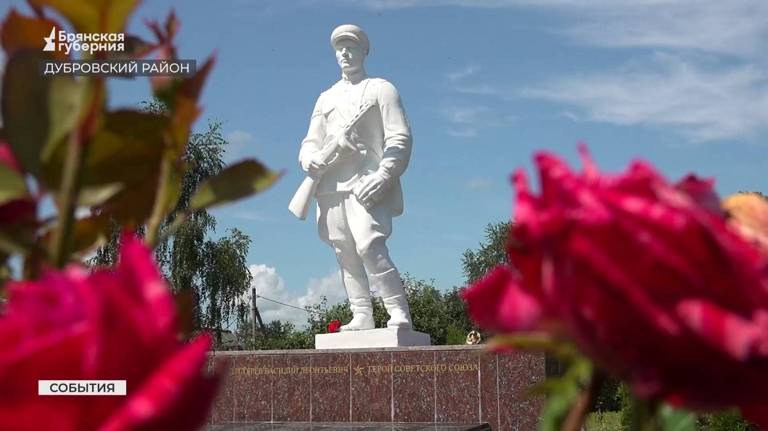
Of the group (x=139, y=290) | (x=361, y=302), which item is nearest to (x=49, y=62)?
(x=139, y=290)

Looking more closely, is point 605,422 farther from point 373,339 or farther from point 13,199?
point 13,199

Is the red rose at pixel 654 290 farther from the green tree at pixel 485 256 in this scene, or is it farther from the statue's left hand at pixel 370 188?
the green tree at pixel 485 256

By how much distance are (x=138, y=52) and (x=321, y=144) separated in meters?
8.93

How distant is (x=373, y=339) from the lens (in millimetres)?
8781

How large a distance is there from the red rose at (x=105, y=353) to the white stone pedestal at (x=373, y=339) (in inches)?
333

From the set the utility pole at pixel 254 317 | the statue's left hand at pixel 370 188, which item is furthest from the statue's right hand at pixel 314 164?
the utility pole at pixel 254 317

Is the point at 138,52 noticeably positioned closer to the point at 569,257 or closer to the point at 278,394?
the point at 569,257

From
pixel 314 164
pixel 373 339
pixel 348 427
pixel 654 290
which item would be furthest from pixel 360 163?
pixel 654 290

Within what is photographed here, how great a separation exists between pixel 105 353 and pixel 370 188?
8444 mm

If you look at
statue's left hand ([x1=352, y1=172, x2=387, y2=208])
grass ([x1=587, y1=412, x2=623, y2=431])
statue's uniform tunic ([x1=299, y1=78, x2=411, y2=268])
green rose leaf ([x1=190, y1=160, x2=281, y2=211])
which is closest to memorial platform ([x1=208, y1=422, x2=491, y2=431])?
statue's uniform tunic ([x1=299, y1=78, x2=411, y2=268])

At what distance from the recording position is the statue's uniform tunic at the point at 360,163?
8844 millimetres

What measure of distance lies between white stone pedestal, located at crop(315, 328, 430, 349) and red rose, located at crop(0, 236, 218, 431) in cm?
845

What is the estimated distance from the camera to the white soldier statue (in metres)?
8.85

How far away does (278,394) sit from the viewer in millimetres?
9117
